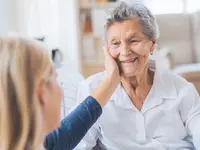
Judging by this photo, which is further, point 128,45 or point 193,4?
point 193,4

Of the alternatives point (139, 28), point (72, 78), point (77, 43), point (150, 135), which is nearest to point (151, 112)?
point (150, 135)

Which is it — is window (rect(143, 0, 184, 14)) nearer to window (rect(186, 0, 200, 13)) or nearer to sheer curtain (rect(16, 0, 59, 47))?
window (rect(186, 0, 200, 13))

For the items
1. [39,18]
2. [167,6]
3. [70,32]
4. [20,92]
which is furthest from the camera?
[167,6]

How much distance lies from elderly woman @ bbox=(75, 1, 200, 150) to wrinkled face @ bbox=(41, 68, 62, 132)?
0.61m

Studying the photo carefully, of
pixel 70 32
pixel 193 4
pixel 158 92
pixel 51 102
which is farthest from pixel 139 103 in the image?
pixel 193 4

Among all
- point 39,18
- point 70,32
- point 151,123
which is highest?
point 39,18

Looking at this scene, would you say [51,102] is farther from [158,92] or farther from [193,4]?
[193,4]

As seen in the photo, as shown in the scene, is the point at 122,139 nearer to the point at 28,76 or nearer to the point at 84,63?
the point at 28,76

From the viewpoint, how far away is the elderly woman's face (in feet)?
4.58

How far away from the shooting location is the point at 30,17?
4.02 m

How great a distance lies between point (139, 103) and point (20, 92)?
0.83 metres

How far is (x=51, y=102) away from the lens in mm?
740

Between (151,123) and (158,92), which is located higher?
(158,92)

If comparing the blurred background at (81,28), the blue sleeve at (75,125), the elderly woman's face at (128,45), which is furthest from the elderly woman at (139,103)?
the blurred background at (81,28)
